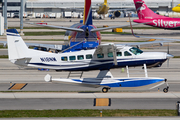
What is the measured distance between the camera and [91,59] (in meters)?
25.6

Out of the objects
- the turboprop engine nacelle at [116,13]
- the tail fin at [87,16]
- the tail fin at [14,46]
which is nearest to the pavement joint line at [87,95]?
the tail fin at [14,46]

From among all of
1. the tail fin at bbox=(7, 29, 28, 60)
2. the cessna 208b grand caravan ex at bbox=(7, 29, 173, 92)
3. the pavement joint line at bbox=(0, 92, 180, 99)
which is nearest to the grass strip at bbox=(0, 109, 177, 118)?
the pavement joint line at bbox=(0, 92, 180, 99)

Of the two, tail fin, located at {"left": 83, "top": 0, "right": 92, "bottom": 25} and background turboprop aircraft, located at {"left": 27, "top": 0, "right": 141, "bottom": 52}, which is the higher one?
tail fin, located at {"left": 83, "top": 0, "right": 92, "bottom": 25}

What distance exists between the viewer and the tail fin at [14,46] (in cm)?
2517

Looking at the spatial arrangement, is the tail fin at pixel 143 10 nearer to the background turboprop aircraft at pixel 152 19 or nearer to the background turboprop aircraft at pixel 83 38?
the background turboprop aircraft at pixel 152 19

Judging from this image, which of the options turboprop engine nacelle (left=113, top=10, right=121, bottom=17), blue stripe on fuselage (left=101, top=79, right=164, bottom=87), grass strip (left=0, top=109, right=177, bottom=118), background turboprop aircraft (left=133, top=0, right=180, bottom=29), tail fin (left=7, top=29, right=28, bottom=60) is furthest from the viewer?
turboprop engine nacelle (left=113, top=10, right=121, bottom=17)

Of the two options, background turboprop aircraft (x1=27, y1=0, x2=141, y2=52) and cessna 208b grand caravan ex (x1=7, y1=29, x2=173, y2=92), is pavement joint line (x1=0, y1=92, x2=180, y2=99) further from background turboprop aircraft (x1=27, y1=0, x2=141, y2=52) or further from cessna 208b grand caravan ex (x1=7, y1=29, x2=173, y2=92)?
background turboprop aircraft (x1=27, y1=0, x2=141, y2=52)

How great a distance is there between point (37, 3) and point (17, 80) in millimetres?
133186

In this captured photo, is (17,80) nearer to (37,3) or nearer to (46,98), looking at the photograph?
(46,98)

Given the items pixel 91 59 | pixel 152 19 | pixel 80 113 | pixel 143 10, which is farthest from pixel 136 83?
pixel 152 19

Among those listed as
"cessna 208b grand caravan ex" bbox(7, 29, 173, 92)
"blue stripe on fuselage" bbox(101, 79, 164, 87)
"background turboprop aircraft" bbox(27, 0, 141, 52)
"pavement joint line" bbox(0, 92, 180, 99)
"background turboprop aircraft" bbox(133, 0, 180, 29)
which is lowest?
"pavement joint line" bbox(0, 92, 180, 99)

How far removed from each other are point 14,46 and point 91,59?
618 cm

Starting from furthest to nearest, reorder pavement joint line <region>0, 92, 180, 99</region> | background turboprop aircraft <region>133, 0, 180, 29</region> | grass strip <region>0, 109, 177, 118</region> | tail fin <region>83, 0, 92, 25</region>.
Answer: background turboprop aircraft <region>133, 0, 180, 29</region> < tail fin <region>83, 0, 92, 25</region> < pavement joint line <region>0, 92, 180, 99</region> < grass strip <region>0, 109, 177, 118</region>

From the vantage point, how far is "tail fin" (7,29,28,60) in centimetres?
2517
